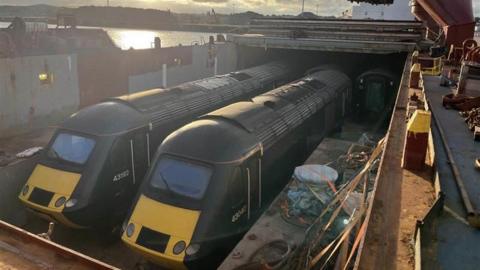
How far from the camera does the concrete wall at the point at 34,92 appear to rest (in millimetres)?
14508

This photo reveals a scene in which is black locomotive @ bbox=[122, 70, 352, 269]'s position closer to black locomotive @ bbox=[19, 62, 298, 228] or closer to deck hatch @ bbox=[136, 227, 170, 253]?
deck hatch @ bbox=[136, 227, 170, 253]

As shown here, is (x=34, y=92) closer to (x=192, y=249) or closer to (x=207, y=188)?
(x=207, y=188)

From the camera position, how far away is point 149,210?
8.45 meters

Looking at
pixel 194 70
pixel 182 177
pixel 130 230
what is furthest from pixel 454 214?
pixel 194 70

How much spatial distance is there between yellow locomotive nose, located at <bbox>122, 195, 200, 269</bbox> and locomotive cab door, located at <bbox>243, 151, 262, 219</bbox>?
5.20ft

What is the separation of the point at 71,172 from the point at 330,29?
62.8 ft

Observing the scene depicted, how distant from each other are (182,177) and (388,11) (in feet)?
170

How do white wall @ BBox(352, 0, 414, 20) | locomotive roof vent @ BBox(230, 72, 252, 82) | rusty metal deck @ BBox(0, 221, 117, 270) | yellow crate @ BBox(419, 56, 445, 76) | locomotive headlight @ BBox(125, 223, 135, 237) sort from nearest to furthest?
rusty metal deck @ BBox(0, 221, 117, 270)
locomotive headlight @ BBox(125, 223, 135, 237)
yellow crate @ BBox(419, 56, 445, 76)
locomotive roof vent @ BBox(230, 72, 252, 82)
white wall @ BBox(352, 0, 414, 20)

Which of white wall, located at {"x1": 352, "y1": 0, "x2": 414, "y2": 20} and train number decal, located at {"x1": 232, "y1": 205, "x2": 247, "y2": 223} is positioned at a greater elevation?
white wall, located at {"x1": 352, "y1": 0, "x2": 414, "y2": 20}

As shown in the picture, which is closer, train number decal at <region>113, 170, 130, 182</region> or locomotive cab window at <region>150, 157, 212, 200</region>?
locomotive cab window at <region>150, 157, 212, 200</region>

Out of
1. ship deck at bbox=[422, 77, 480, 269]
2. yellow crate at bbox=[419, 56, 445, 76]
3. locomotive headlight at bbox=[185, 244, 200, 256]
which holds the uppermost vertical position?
yellow crate at bbox=[419, 56, 445, 76]

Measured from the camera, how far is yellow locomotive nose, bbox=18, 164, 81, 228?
9.58m

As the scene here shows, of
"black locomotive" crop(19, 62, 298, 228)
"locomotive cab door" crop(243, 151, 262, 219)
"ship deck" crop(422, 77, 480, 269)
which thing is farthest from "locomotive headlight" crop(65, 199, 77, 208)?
"ship deck" crop(422, 77, 480, 269)

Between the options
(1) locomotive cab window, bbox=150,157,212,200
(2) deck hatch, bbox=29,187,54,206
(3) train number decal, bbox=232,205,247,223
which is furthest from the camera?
(2) deck hatch, bbox=29,187,54,206
